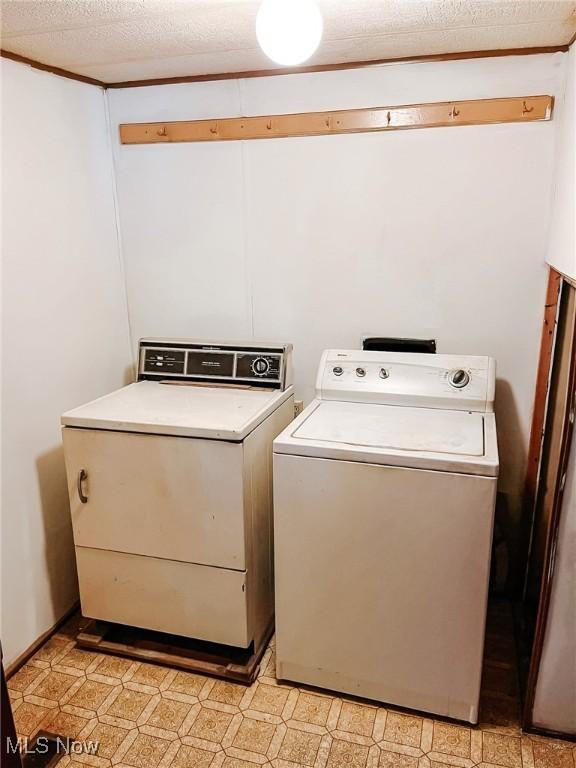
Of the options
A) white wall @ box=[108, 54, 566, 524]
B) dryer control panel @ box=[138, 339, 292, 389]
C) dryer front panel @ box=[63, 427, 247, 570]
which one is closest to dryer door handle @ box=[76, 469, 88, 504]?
dryer front panel @ box=[63, 427, 247, 570]

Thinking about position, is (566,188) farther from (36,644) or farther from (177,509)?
(36,644)

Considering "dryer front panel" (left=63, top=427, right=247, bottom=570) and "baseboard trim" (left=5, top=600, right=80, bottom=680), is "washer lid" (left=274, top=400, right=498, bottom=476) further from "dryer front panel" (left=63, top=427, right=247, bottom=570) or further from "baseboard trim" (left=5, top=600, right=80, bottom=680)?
"baseboard trim" (left=5, top=600, right=80, bottom=680)

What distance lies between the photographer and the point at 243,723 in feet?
6.09

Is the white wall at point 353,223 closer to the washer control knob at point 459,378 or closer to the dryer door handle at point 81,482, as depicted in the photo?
the washer control knob at point 459,378

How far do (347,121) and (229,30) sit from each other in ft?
2.02

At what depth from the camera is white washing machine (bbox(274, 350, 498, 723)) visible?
168 cm

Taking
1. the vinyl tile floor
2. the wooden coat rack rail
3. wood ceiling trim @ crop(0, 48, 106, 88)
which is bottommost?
the vinyl tile floor

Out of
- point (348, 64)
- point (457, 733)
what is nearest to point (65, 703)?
point (457, 733)

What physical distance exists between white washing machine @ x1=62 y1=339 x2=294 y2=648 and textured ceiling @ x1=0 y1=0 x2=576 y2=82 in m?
1.22

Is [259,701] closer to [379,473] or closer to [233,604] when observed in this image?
[233,604]

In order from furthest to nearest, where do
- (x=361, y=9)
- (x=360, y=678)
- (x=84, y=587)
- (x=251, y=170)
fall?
(x=251, y=170) → (x=84, y=587) → (x=360, y=678) → (x=361, y=9)

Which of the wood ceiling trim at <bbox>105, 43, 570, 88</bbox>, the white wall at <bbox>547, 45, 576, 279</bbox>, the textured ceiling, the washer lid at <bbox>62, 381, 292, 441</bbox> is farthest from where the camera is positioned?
the wood ceiling trim at <bbox>105, 43, 570, 88</bbox>

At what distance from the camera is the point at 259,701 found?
1.95 meters

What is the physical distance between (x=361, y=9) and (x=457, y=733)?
2.22 meters
